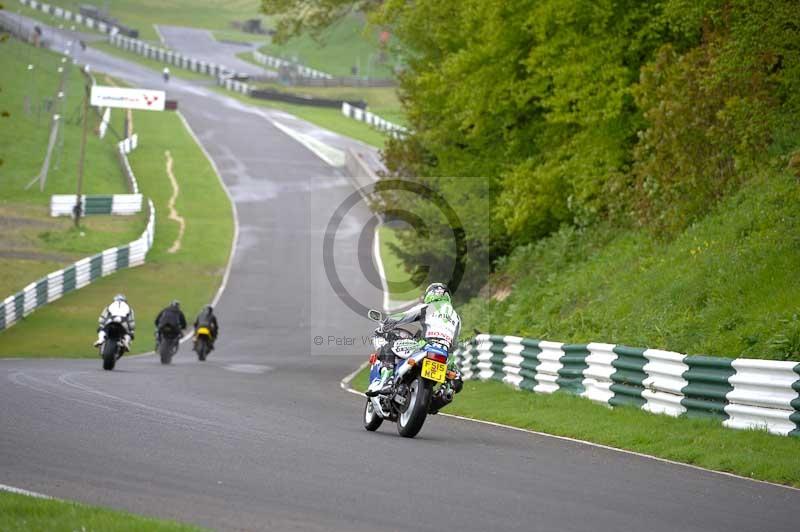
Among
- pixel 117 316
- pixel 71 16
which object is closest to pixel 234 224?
pixel 117 316

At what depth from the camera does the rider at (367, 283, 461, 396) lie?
13.6 m

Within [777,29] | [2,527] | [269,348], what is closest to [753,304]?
[777,29]

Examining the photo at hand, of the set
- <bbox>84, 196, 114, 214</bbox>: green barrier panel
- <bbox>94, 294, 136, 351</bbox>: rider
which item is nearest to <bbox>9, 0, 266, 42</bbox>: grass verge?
<bbox>84, 196, 114, 214</bbox>: green barrier panel

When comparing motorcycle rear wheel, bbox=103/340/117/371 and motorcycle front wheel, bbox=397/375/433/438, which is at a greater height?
motorcycle front wheel, bbox=397/375/433/438

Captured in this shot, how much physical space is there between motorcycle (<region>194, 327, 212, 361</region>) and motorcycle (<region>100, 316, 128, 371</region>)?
6694 millimetres

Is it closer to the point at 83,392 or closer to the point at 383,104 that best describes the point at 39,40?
the point at 383,104

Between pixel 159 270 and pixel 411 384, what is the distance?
34960mm

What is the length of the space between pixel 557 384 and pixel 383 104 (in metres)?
80.8

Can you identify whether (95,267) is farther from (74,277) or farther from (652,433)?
(652,433)

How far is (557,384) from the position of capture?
63.6 ft

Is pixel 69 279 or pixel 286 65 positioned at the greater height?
pixel 286 65

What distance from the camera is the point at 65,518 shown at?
755 centimetres

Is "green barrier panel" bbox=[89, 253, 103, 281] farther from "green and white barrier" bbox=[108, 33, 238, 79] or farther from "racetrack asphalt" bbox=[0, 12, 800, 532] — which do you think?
"green and white barrier" bbox=[108, 33, 238, 79]

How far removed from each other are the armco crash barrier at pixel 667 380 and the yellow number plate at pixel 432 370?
3.40m
